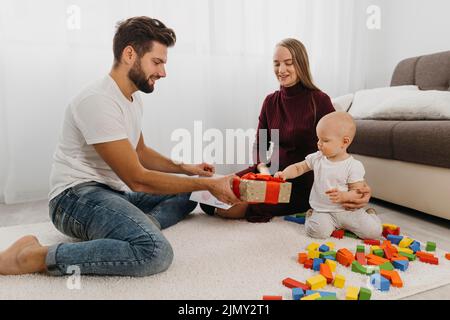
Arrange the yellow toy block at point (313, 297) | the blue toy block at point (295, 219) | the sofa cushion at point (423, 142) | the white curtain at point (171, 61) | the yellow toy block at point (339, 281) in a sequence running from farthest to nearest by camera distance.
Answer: the white curtain at point (171, 61) → the blue toy block at point (295, 219) → the sofa cushion at point (423, 142) → the yellow toy block at point (339, 281) → the yellow toy block at point (313, 297)

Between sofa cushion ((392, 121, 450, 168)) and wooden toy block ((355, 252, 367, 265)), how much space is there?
65 cm

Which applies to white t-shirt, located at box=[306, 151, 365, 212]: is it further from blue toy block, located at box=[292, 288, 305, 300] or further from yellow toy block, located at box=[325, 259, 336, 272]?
blue toy block, located at box=[292, 288, 305, 300]

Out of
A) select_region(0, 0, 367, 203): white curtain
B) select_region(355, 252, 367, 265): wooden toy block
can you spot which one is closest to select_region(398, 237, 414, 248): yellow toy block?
select_region(355, 252, 367, 265): wooden toy block

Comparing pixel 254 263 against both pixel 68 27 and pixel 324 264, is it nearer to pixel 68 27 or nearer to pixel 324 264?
pixel 324 264

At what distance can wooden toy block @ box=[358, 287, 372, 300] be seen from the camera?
1.06 metres

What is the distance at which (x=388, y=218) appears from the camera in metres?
1.92

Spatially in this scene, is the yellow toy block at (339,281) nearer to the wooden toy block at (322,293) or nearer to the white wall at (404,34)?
the wooden toy block at (322,293)

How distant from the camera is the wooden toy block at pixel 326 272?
1.18 meters

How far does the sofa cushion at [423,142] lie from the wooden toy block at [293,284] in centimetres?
96

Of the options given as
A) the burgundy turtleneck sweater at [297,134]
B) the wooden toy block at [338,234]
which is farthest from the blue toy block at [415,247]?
the burgundy turtleneck sweater at [297,134]

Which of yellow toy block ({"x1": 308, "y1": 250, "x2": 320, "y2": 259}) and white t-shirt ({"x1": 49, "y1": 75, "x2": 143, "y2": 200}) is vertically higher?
white t-shirt ({"x1": 49, "y1": 75, "x2": 143, "y2": 200})

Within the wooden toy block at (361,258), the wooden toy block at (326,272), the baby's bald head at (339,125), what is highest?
the baby's bald head at (339,125)
